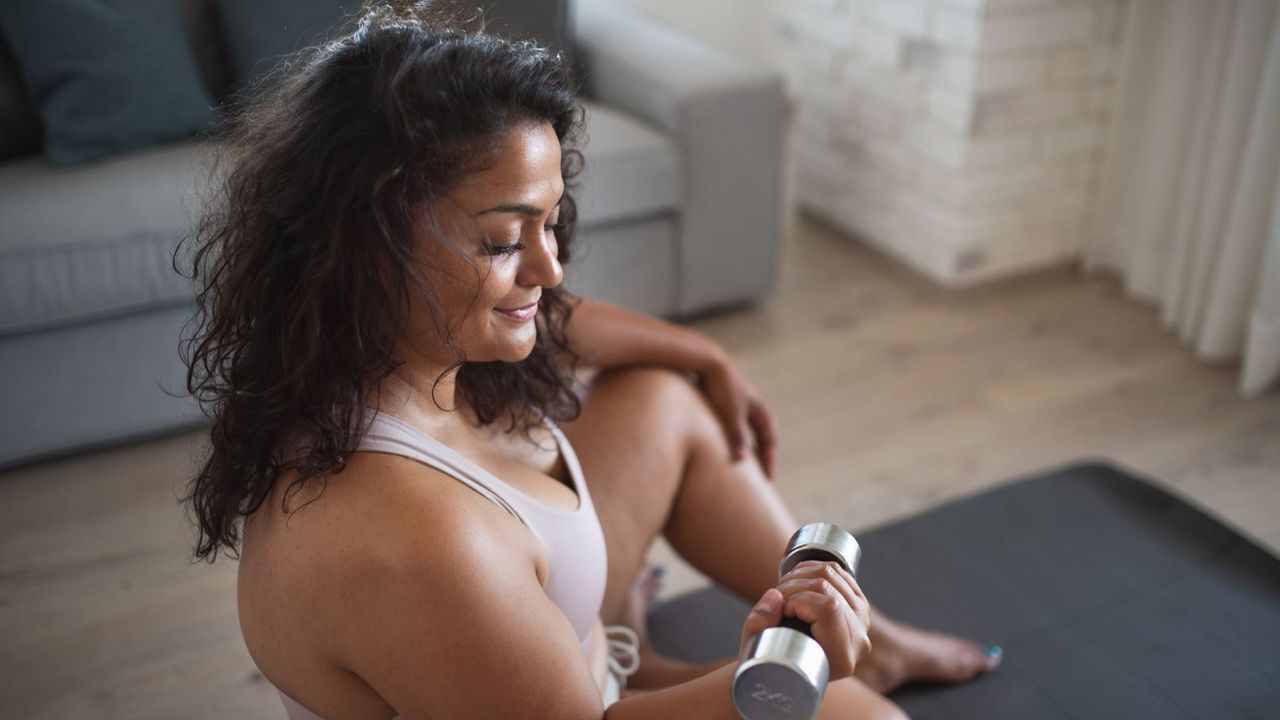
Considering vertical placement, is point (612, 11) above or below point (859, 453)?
above

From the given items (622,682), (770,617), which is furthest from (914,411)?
(770,617)

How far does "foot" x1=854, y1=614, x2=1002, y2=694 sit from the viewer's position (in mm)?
1327

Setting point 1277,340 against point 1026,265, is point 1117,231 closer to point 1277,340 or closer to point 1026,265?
point 1026,265

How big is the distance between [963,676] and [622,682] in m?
0.42

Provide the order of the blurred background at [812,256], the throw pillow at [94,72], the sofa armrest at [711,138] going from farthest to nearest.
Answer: the sofa armrest at [711,138], the throw pillow at [94,72], the blurred background at [812,256]

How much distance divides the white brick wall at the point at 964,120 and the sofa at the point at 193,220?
420 mm

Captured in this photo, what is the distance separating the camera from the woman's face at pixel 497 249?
84 centimetres

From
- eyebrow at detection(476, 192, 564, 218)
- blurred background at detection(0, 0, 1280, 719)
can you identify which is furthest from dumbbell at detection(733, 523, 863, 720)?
blurred background at detection(0, 0, 1280, 719)

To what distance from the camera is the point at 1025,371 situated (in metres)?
2.37

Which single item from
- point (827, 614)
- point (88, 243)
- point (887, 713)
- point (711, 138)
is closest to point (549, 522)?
point (827, 614)

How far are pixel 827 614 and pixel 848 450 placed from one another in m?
1.30

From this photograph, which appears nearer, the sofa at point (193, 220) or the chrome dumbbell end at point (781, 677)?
the chrome dumbbell end at point (781, 677)

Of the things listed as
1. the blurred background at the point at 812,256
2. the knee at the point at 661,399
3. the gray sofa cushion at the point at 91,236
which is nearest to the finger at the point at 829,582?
the knee at the point at 661,399

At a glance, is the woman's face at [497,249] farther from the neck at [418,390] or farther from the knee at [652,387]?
the knee at [652,387]
